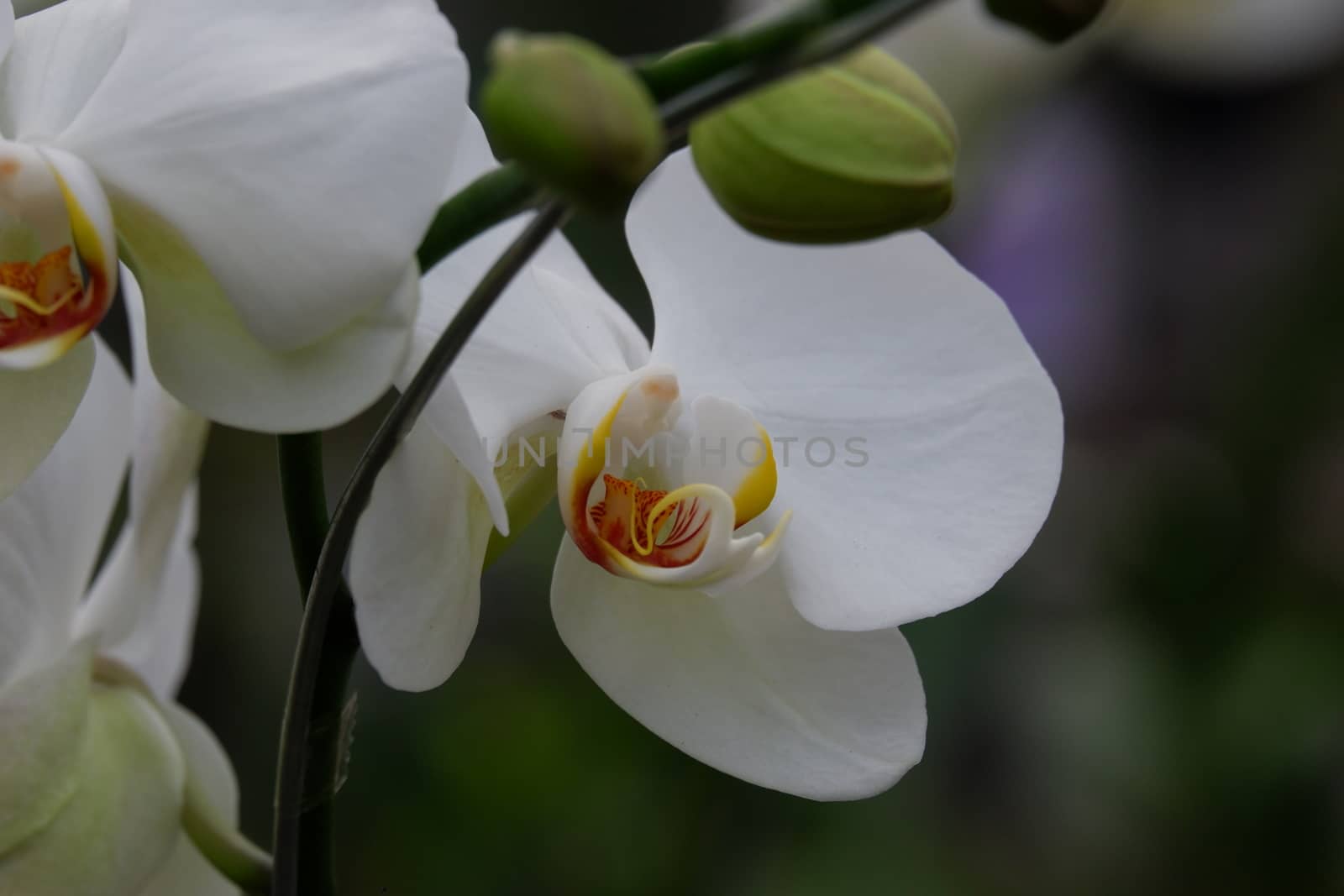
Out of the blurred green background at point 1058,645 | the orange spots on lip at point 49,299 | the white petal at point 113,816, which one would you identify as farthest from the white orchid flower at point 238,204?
the blurred green background at point 1058,645

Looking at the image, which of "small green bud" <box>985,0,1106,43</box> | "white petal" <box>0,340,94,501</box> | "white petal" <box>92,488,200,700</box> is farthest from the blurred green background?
"small green bud" <box>985,0,1106,43</box>

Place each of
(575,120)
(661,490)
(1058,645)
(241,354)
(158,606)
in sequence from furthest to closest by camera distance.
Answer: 1. (1058,645)
2. (158,606)
3. (661,490)
4. (241,354)
5. (575,120)

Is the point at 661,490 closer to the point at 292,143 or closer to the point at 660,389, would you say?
the point at 660,389

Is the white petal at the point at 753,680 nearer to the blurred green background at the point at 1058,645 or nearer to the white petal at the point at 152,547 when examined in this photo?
the white petal at the point at 152,547

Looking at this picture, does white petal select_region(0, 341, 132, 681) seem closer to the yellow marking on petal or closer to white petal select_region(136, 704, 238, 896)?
white petal select_region(136, 704, 238, 896)

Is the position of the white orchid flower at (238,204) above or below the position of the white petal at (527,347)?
above

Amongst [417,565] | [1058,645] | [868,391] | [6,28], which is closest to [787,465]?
Answer: [868,391]
